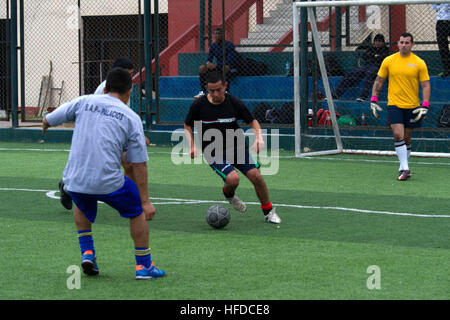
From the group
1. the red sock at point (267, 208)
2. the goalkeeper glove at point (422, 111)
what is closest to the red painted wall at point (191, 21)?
the goalkeeper glove at point (422, 111)

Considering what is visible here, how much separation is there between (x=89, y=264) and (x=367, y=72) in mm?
11435

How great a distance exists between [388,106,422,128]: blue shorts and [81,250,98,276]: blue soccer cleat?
24.3 feet

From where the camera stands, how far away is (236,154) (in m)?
9.19

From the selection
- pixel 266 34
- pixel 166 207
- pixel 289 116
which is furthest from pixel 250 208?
pixel 266 34

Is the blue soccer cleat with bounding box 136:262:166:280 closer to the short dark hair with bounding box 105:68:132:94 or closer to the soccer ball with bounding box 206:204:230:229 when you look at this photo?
the short dark hair with bounding box 105:68:132:94

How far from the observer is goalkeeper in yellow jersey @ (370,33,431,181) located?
496 inches

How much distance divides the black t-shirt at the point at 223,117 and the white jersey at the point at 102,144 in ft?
9.93

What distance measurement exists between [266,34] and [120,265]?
51.7ft

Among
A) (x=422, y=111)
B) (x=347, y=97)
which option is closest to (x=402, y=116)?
(x=422, y=111)

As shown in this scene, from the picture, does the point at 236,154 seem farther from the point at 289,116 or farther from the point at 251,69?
the point at 251,69

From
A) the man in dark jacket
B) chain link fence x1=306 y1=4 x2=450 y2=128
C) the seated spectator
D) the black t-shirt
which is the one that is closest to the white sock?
chain link fence x1=306 y1=4 x2=450 y2=128

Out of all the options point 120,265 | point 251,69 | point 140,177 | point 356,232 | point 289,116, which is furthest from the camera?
point 251,69

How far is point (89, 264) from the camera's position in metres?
6.38
